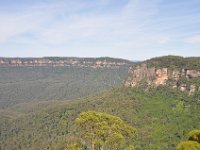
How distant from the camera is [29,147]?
158000mm

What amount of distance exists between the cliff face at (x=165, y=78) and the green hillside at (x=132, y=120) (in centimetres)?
377

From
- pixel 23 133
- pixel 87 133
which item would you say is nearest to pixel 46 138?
pixel 23 133

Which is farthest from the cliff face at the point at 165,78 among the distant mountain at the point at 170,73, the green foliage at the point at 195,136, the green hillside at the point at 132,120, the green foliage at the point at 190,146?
the green foliage at the point at 190,146

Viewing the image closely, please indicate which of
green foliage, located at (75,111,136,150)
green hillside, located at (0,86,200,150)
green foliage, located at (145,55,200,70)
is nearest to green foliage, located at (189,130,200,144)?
green foliage, located at (75,111,136,150)

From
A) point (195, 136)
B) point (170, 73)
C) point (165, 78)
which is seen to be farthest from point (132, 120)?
point (195, 136)

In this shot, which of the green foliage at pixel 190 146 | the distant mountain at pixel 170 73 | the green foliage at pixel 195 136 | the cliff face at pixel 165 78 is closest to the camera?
the green foliage at pixel 190 146

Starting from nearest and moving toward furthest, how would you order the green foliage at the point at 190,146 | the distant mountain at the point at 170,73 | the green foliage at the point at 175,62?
the green foliage at the point at 190,146
the distant mountain at the point at 170,73
the green foliage at the point at 175,62

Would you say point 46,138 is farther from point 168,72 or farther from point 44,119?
point 168,72

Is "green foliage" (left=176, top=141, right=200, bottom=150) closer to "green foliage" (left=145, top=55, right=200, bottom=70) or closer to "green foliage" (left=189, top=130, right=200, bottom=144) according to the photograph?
"green foliage" (left=189, top=130, right=200, bottom=144)

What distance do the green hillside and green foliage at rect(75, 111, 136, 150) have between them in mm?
71806

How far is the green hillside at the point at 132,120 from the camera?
127m

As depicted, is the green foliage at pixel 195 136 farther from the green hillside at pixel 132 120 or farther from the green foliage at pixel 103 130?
the green hillside at pixel 132 120

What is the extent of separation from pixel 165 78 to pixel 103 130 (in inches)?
4994

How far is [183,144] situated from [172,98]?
390ft
